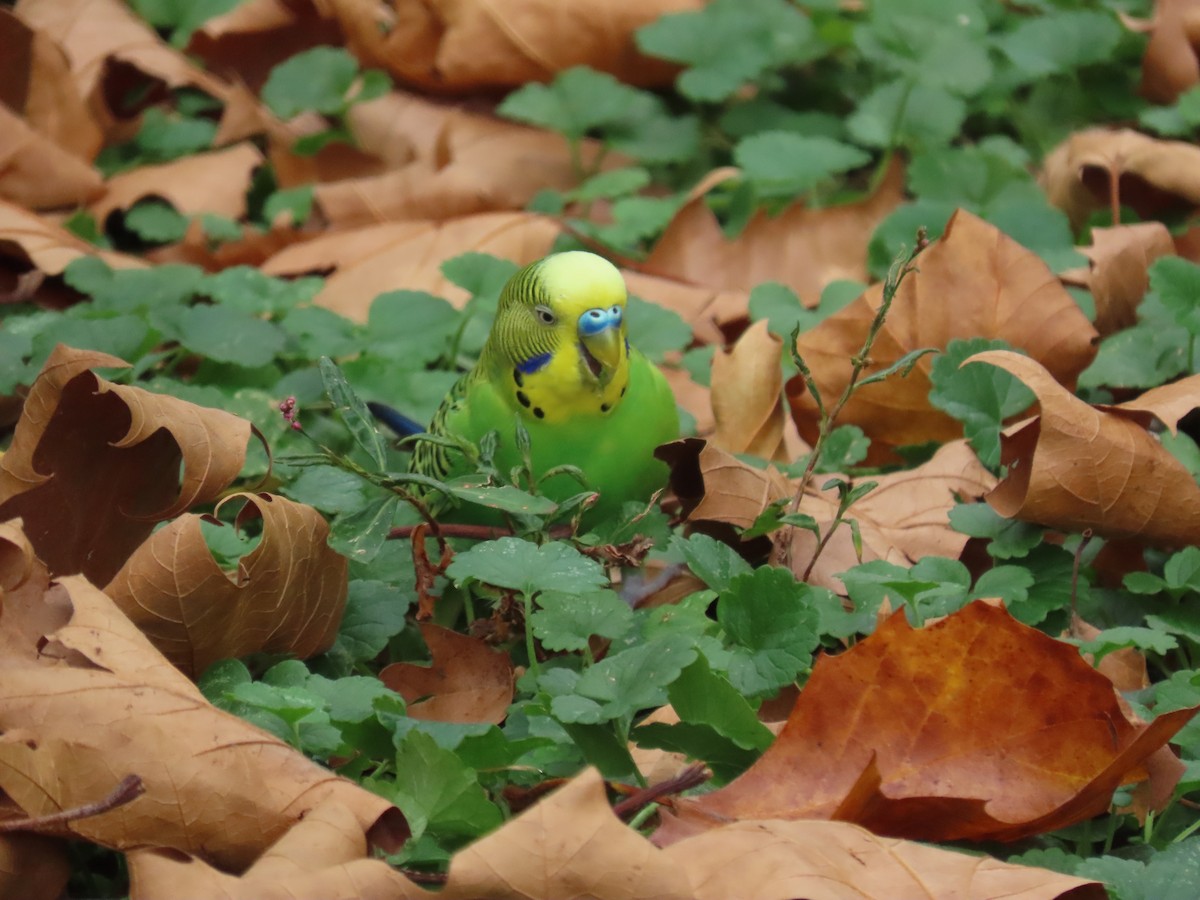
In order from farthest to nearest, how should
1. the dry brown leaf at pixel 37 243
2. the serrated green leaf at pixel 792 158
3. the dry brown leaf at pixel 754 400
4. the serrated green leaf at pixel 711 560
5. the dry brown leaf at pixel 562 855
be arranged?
the serrated green leaf at pixel 792 158 → the dry brown leaf at pixel 37 243 → the dry brown leaf at pixel 754 400 → the serrated green leaf at pixel 711 560 → the dry brown leaf at pixel 562 855

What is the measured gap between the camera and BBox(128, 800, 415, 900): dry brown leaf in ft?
4.60

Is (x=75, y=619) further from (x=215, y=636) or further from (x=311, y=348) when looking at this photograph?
(x=311, y=348)

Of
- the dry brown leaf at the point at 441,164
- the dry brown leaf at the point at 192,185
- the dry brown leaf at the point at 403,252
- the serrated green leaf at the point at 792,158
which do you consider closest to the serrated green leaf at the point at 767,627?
the dry brown leaf at the point at 403,252

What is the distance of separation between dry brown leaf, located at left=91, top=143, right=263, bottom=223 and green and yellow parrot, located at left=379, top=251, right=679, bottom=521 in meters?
1.73

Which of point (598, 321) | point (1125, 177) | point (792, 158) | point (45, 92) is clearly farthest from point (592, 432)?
point (45, 92)

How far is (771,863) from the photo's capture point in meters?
1.47

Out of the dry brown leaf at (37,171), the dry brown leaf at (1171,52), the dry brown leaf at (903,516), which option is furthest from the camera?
the dry brown leaf at (1171,52)

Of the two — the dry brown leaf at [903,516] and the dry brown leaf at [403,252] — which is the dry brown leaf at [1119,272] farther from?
the dry brown leaf at [403,252]

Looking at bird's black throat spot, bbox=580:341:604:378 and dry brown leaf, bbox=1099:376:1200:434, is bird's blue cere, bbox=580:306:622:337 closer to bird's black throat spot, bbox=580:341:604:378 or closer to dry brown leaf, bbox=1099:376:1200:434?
bird's black throat spot, bbox=580:341:604:378

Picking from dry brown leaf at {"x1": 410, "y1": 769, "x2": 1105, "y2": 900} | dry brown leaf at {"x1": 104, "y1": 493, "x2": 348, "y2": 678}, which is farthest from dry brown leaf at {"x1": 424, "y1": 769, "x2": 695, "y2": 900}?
dry brown leaf at {"x1": 104, "y1": 493, "x2": 348, "y2": 678}

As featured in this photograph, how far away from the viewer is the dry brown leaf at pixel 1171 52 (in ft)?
12.5

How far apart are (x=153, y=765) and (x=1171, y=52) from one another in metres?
3.40

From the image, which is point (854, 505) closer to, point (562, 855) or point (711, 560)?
point (711, 560)

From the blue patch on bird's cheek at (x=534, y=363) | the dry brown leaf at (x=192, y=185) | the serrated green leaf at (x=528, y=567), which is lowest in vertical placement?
the dry brown leaf at (x=192, y=185)
